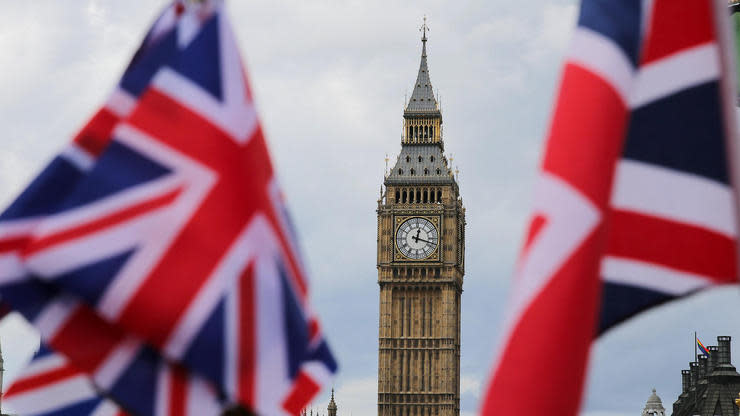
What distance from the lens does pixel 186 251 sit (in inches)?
251

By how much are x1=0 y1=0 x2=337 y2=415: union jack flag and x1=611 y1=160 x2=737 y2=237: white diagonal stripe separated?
5.29 feet

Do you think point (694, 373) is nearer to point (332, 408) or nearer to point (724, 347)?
point (724, 347)

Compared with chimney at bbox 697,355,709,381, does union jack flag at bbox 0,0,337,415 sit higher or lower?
lower

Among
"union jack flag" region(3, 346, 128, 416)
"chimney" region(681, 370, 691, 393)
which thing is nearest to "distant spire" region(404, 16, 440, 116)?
"chimney" region(681, 370, 691, 393)

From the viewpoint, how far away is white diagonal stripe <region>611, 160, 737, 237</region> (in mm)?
6043

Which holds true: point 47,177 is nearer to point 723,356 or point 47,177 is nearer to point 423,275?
point 723,356

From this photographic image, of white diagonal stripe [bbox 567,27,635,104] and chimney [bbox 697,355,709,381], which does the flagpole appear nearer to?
white diagonal stripe [bbox 567,27,635,104]

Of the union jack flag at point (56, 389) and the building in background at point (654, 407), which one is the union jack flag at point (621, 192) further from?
the building in background at point (654, 407)

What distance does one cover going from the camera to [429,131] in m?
88.8

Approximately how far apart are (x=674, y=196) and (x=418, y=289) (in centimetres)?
8075

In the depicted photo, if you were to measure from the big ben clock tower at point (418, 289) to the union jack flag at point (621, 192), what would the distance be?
79415 mm

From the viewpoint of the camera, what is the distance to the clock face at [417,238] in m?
86.1

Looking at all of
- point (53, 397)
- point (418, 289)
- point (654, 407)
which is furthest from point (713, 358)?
point (53, 397)

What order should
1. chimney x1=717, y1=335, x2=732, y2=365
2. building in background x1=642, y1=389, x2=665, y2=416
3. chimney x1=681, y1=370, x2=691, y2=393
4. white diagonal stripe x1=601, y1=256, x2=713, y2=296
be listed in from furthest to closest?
1. chimney x1=681, y1=370, x2=691, y2=393
2. building in background x1=642, y1=389, x2=665, y2=416
3. chimney x1=717, y1=335, x2=732, y2=365
4. white diagonal stripe x1=601, y1=256, x2=713, y2=296
